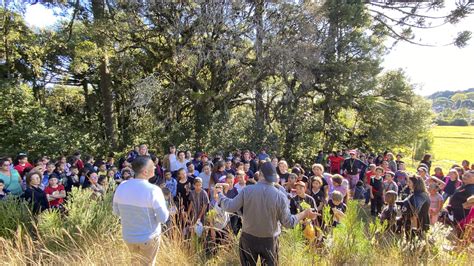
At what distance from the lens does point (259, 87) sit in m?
16.3

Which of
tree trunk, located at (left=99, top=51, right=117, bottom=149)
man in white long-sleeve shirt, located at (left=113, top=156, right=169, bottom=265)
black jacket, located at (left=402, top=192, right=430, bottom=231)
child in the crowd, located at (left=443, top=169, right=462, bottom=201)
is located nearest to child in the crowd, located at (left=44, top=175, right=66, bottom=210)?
man in white long-sleeve shirt, located at (left=113, top=156, right=169, bottom=265)

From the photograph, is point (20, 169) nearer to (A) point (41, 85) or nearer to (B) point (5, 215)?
(B) point (5, 215)

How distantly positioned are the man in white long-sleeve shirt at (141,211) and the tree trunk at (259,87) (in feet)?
39.5

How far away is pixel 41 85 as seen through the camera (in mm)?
16125

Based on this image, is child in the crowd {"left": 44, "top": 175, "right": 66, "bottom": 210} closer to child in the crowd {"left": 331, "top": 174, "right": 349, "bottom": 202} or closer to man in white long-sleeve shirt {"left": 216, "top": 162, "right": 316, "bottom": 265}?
man in white long-sleeve shirt {"left": 216, "top": 162, "right": 316, "bottom": 265}

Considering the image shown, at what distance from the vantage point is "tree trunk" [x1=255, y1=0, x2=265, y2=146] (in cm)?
1420

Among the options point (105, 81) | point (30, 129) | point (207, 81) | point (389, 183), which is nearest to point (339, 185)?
point (389, 183)

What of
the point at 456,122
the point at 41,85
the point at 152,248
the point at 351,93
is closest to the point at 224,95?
the point at 351,93

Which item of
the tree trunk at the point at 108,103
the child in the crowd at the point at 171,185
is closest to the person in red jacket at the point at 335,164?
the child in the crowd at the point at 171,185

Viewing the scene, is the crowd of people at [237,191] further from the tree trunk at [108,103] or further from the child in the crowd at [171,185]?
the tree trunk at [108,103]

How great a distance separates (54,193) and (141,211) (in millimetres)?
4125

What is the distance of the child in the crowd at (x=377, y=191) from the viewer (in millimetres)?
8320

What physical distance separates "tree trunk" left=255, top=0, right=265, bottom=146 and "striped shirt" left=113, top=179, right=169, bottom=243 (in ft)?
39.8

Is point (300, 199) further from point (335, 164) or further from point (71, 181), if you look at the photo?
point (335, 164)
